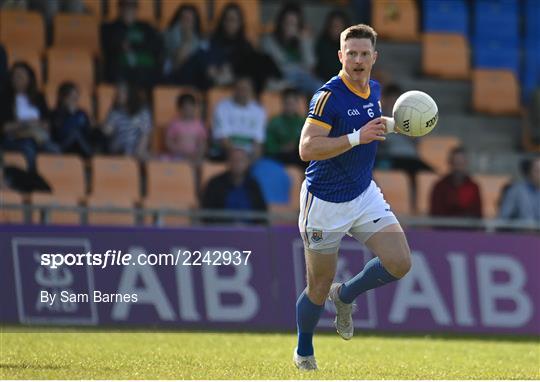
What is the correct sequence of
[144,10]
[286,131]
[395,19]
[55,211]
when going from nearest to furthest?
[55,211]
[286,131]
[144,10]
[395,19]

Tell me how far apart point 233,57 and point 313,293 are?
8576mm

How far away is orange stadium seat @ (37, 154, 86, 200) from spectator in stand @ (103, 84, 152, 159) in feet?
3.01

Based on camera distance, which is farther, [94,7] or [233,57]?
[94,7]

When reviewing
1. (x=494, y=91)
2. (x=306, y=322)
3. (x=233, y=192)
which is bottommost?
(x=233, y=192)

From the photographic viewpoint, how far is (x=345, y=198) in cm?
921

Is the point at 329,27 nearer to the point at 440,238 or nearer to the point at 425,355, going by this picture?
the point at 440,238

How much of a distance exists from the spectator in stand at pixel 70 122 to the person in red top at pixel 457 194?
415cm

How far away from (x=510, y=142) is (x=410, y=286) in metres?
6.27

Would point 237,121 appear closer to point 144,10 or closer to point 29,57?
point 29,57

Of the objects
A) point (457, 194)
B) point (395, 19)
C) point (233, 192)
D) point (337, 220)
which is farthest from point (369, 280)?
point (395, 19)

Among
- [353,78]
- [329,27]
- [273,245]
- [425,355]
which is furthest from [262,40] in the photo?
[353,78]

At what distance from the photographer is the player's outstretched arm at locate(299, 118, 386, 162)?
870 cm

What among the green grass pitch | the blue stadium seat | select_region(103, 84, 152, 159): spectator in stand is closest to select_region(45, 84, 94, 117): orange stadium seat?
select_region(103, 84, 152, 159): spectator in stand

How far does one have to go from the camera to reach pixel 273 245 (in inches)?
547
